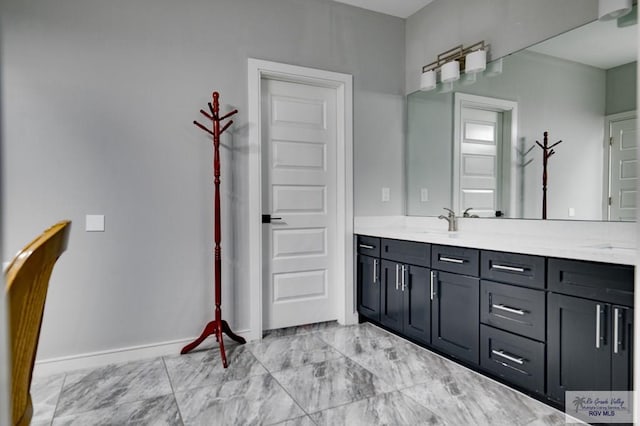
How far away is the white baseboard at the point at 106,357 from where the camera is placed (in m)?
2.55

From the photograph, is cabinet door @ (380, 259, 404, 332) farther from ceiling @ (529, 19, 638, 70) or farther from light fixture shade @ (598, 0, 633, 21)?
light fixture shade @ (598, 0, 633, 21)

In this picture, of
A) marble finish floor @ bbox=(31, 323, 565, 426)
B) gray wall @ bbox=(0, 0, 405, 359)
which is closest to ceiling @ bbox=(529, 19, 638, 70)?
gray wall @ bbox=(0, 0, 405, 359)

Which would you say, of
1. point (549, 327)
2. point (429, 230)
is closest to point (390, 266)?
point (429, 230)

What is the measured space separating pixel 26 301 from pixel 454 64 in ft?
10.3

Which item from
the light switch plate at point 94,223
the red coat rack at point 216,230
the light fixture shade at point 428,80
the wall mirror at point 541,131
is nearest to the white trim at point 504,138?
the wall mirror at point 541,131

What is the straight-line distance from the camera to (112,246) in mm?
2713

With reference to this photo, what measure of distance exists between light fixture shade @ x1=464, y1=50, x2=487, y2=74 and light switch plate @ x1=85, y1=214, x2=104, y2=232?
9.17 ft

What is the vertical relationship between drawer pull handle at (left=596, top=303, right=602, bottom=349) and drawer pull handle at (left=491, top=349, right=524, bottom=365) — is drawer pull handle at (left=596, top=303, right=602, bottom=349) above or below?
above

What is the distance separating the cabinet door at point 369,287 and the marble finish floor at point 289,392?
0.42 meters

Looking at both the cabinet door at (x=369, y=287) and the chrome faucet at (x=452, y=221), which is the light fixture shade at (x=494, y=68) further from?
the cabinet door at (x=369, y=287)

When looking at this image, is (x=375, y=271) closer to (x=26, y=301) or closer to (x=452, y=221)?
(x=452, y=221)

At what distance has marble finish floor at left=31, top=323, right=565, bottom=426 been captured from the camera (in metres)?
2.02

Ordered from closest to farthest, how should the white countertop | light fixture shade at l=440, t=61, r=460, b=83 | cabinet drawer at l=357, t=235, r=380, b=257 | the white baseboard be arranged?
the white countertop < the white baseboard < light fixture shade at l=440, t=61, r=460, b=83 < cabinet drawer at l=357, t=235, r=380, b=257

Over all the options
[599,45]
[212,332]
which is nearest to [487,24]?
[599,45]
